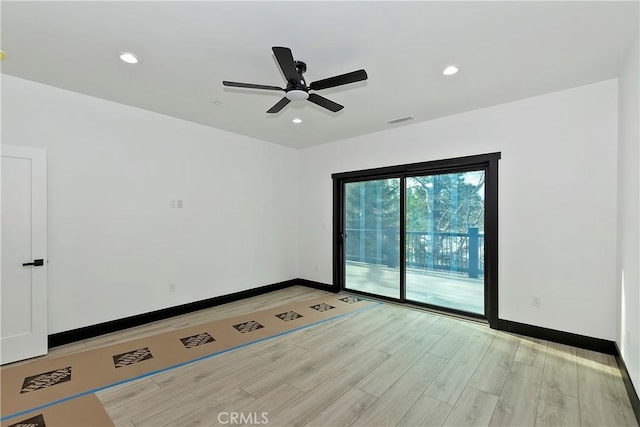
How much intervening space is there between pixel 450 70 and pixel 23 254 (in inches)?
190

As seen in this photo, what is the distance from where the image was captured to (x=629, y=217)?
96.7 inches

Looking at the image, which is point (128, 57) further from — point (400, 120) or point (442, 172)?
point (442, 172)

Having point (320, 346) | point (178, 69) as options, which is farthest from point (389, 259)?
point (178, 69)

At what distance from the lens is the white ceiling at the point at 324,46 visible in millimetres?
2049

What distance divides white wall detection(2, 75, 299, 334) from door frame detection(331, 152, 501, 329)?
1.37 meters

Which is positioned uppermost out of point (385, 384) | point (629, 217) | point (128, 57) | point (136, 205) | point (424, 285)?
point (128, 57)

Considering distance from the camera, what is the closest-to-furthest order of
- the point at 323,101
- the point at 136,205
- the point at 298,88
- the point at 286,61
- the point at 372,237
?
the point at 286,61, the point at 298,88, the point at 323,101, the point at 136,205, the point at 372,237

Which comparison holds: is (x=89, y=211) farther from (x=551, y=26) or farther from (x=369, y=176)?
(x=551, y=26)

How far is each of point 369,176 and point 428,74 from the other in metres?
2.38

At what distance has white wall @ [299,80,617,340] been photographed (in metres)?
3.08

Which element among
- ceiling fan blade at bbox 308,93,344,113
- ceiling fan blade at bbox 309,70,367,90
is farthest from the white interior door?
ceiling fan blade at bbox 309,70,367,90

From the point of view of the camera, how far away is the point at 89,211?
3.51 meters

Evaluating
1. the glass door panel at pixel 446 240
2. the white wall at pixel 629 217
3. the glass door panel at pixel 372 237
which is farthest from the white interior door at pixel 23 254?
the white wall at pixel 629 217

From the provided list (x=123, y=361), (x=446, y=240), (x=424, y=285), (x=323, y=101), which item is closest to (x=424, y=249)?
(x=446, y=240)
